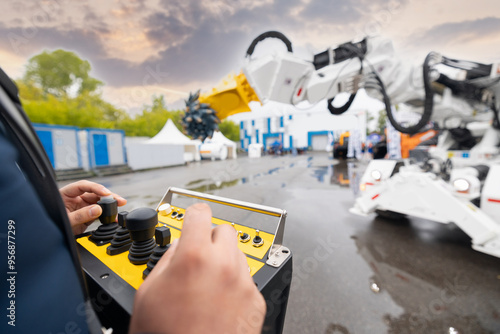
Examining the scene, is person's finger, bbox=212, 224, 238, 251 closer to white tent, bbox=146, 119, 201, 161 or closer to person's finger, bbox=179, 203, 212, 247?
person's finger, bbox=179, 203, 212, 247

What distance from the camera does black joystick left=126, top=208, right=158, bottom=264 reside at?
644 mm

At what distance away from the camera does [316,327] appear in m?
1.44

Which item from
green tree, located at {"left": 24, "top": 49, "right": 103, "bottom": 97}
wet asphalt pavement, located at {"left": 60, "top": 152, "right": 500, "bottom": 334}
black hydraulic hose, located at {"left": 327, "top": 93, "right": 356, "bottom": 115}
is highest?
green tree, located at {"left": 24, "top": 49, "right": 103, "bottom": 97}

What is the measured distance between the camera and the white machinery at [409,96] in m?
2.04

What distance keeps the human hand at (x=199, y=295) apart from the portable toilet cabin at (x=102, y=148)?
1316 centimetres

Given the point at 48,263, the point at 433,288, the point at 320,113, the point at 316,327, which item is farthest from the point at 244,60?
the point at 320,113

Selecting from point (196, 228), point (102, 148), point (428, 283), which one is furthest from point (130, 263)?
point (102, 148)

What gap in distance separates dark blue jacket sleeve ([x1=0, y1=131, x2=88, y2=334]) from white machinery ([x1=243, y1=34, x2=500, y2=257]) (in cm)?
174

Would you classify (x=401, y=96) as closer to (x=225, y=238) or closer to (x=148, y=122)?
(x=225, y=238)

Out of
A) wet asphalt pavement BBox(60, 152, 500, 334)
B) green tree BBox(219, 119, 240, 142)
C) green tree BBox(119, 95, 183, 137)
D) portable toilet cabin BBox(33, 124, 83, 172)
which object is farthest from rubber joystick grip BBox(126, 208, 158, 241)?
green tree BBox(219, 119, 240, 142)

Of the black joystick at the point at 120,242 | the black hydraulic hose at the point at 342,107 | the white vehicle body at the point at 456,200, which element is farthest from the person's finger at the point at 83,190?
the white vehicle body at the point at 456,200

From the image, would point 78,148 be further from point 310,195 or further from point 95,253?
point 95,253

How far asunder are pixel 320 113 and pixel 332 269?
2909 centimetres

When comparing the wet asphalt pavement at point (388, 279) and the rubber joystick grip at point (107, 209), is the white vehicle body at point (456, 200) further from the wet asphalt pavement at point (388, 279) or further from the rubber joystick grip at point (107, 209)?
the rubber joystick grip at point (107, 209)
